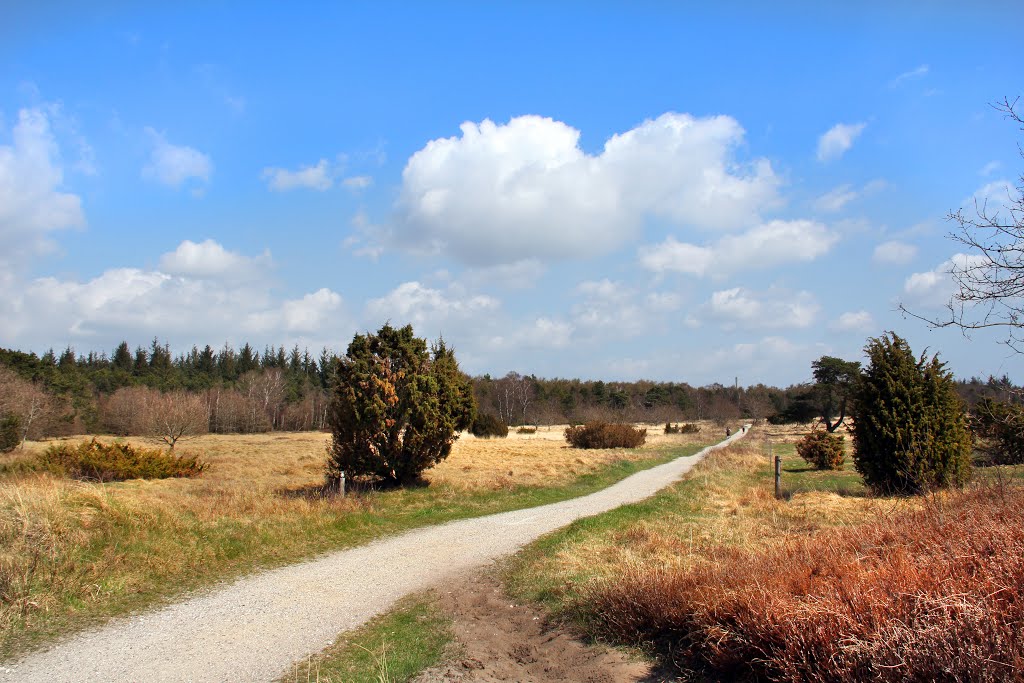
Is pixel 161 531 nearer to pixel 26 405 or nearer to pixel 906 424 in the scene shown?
pixel 906 424

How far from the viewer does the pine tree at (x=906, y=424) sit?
14945mm

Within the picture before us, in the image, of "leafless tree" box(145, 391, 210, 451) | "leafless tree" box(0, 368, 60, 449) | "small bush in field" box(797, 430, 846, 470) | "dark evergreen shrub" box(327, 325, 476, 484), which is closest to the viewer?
"dark evergreen shrub" box(327, 325, 476, 484)

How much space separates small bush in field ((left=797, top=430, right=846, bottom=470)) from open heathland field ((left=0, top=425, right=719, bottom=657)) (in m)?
10.8

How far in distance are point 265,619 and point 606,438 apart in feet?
110

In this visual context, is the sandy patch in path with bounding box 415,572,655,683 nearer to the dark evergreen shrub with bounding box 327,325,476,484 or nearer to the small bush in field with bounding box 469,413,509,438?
the dark evergreen shrub with bounding box 327,325,476,484

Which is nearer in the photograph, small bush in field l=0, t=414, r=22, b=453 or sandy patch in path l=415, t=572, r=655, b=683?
sandy patch in path l=415, t=572, r=655, b=683

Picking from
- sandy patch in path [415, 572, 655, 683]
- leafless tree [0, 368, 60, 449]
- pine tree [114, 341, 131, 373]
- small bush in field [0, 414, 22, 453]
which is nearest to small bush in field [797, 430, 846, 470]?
sandy patch in path [415, 572, 655, 683]

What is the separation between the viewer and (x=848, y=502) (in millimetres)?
13812

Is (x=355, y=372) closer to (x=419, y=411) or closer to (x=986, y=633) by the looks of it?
(x=419, y=411)

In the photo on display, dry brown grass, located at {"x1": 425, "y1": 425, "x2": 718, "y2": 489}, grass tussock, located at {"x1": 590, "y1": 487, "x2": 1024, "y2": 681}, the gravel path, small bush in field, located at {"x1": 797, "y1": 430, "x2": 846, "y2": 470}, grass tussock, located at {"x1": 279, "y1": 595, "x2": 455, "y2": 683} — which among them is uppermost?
grass tussock, located at {"x1": 590, "y1": 487, "x2": 1024, "y2": 681}

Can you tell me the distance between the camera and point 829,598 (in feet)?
13.1

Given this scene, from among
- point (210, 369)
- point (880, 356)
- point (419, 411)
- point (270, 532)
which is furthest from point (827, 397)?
point (210, 369)

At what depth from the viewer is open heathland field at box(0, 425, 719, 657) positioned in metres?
7.13

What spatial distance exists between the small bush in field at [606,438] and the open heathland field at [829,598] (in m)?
30.5
